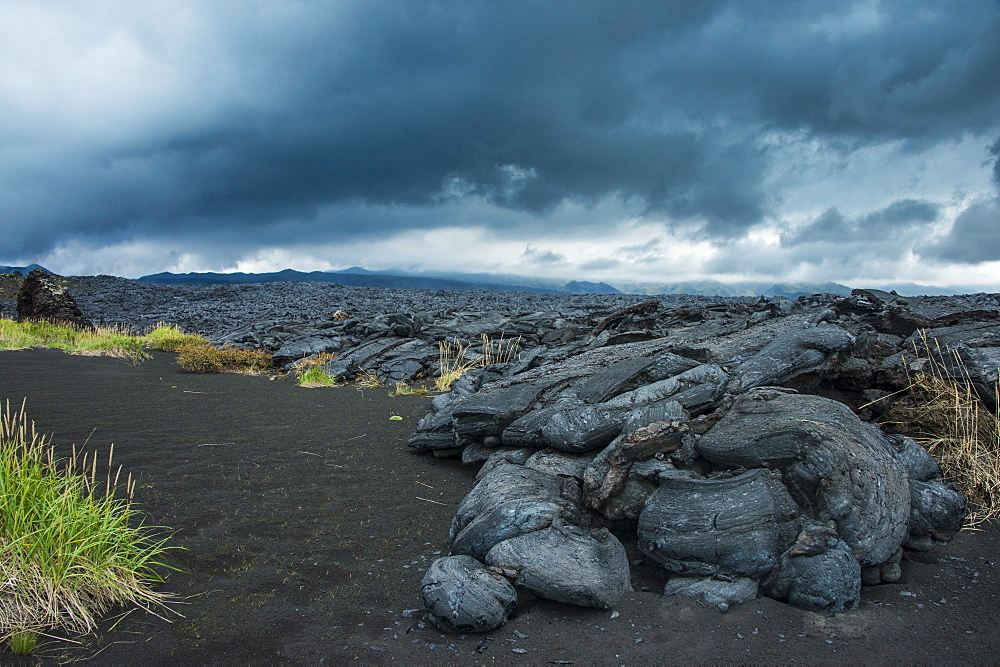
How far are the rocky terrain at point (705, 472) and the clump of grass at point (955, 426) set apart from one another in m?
0.18

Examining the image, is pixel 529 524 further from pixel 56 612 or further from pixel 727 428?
pixel 56 612

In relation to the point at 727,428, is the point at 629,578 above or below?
below

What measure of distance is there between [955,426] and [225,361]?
55.8 feet

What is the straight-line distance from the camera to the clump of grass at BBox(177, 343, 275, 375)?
50.4 ft

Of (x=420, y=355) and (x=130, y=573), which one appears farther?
(x=420, y=355)

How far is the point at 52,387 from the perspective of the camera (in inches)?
431

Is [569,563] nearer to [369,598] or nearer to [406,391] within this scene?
[369,598]

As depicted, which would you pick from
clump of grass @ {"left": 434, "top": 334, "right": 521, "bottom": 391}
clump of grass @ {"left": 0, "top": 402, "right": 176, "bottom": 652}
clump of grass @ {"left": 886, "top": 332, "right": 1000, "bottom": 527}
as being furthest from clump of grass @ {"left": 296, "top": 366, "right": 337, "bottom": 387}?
clump of grass @ {"left": 886, "top": 332, "right": 1000, "bottom": 527}

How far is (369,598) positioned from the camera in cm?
403

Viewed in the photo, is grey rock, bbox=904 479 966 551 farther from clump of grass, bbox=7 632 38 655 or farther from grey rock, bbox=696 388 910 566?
clump of grass, bbox=7 632 38 655

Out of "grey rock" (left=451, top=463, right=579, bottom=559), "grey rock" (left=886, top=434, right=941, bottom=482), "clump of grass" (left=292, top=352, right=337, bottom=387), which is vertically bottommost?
"clump of grass" (left=292, top=352, right=337, bottom=387)

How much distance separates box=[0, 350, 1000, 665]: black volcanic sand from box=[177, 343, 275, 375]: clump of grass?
7836 mm

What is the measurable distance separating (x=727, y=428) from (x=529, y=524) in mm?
2051

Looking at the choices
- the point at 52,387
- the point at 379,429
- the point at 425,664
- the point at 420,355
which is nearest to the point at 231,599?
the point at 425,664
